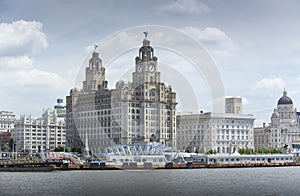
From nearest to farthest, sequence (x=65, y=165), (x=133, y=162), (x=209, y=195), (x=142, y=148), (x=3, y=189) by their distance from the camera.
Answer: (x=209, y=195)
(x=3, y=189)
(x=65, y=165)
(x=133, y=162)
(x=142, y=148)

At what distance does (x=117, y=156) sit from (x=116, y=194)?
90.0 m

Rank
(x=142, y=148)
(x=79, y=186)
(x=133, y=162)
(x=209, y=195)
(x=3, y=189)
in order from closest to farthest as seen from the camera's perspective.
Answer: (x=209, y=195) → (x=3, y=189) → (x=79, y=186) → (x=133, y=162) → (x=142, y=148)

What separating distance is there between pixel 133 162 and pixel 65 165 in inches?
798

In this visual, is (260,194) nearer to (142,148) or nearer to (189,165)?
(189,165)

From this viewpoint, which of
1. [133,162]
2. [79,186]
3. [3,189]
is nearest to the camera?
[3,189]

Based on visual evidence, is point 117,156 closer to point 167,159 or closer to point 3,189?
point 167,159

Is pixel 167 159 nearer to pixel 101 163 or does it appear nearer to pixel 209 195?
pixel 101 163

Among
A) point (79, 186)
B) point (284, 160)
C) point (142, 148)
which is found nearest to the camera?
point (79, 186)

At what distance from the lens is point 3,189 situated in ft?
264

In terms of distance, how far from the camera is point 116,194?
7319 centimetres

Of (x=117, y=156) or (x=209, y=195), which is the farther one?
(x=117, y=156)

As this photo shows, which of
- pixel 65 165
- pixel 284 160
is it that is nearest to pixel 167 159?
pixel 65 165

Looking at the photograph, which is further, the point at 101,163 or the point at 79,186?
the point at 101,163

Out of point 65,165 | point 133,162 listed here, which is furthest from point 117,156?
point 65,165
